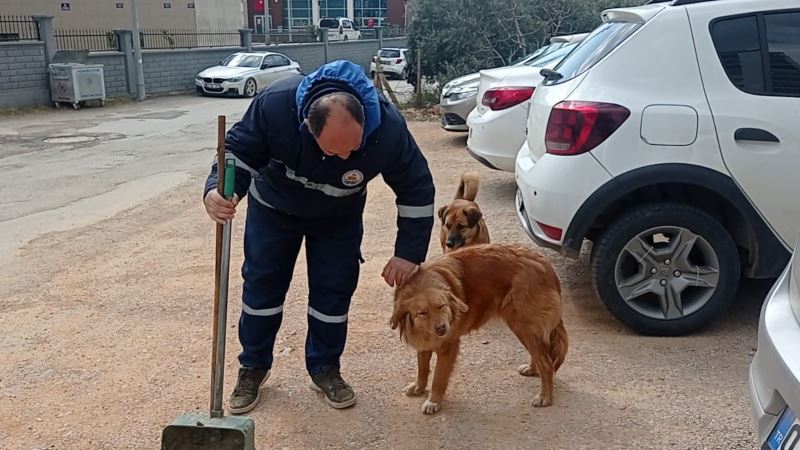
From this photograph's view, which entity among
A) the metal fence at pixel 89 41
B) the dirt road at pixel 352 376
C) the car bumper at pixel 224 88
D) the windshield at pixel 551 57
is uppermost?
the windshield at pixel 551 57

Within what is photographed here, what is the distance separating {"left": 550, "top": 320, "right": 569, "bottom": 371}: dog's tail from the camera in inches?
143

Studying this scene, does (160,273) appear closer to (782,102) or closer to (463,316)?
(463,316)

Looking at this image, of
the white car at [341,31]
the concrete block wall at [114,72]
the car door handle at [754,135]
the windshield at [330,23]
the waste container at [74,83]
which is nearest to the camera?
the car door handle at [754,135]

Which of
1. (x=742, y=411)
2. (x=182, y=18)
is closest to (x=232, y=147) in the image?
(x=742, y=411)

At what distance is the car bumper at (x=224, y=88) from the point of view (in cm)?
2381

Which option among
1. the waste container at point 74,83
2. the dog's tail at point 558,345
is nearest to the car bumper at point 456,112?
the dog's tail at point 558,345

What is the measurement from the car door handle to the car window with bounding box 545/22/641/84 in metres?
0.82

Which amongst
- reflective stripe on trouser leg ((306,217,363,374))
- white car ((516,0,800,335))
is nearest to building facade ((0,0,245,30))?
reflective stripe on trouser leg ((306,217,363,374))

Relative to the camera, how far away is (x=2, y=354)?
427 centimetres

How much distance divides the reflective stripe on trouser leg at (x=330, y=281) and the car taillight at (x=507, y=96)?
4.41m

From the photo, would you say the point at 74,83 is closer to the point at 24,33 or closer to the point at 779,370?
the point at 24,33

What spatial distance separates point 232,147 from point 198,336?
1.71 m

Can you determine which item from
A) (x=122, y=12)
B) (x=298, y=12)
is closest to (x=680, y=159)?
(x=122, y=12)

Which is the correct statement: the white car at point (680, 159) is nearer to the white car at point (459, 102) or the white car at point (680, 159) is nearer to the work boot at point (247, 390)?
the work boot at point (247, 390)
